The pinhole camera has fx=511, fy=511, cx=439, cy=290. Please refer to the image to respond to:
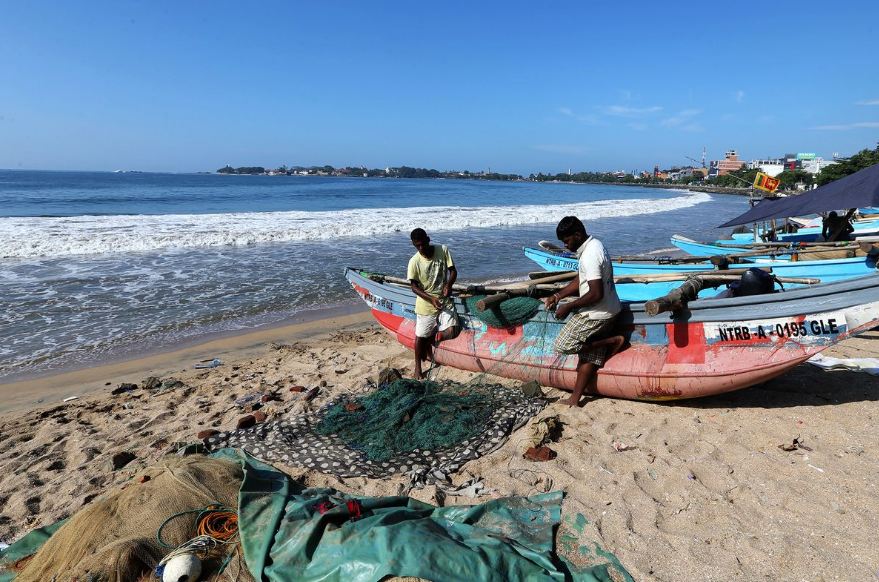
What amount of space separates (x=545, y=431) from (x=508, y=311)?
6.00ft

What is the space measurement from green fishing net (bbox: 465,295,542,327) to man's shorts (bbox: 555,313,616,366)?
0.62 meters

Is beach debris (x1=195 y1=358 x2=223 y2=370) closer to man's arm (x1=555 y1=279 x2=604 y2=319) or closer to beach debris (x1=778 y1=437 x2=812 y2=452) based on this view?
man's arm (x1=555 y1=279 x2=604 y2=319)

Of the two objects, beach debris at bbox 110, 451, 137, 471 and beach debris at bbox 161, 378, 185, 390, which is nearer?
beach debris at bbox 110, 451, 137, 471

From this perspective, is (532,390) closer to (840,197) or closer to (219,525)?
(219,525)

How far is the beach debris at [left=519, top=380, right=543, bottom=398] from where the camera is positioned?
5.79 meters

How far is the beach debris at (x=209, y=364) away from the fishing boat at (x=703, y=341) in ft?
13.4

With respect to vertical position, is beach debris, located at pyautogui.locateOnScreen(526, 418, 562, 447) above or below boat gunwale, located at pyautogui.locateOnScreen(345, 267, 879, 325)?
below

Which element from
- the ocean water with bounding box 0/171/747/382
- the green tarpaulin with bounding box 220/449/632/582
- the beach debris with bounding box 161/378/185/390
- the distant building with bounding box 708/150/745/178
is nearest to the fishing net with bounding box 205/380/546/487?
the green tarpaulin with bounding box 220/449/632/582

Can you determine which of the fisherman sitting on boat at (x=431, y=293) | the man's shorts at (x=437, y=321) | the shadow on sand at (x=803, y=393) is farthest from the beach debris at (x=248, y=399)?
the shadow on sand at (x=803, y=393)

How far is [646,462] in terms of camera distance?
4.44m

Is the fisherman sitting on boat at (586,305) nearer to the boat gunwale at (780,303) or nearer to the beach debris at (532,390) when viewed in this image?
the beach debris at (532,390)

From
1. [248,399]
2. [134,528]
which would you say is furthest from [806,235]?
[134,528]

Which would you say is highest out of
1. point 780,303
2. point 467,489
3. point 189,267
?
A: point 780,303

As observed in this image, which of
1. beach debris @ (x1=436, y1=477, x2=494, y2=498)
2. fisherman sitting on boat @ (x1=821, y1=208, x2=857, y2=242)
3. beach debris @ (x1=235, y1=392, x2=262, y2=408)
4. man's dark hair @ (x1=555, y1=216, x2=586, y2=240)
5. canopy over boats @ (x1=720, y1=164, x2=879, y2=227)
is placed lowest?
beach debris @ (x1=235, y1=392, x2=262, y2=408)
